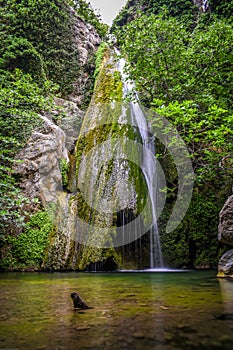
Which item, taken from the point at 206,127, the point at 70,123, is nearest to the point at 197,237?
the point at 206,127

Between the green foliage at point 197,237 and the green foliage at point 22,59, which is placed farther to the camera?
the green foliage at point 22,59

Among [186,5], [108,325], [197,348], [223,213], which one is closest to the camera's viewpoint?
[197,348]

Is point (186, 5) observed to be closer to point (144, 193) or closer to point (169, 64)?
point (169, 64)

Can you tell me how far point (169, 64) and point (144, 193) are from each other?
13.3 feet

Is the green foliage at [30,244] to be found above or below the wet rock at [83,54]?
below

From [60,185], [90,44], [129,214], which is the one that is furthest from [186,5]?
[129,214]

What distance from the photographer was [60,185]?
9.68 meters

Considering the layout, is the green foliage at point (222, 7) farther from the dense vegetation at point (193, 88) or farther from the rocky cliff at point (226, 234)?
the rocky cliff at point (226, 234)

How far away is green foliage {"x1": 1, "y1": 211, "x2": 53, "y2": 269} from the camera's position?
25.8 feet

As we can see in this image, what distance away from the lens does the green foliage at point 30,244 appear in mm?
7879

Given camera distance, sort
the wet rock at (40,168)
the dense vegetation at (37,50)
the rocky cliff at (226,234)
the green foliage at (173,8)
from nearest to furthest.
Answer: the rocky cliff at (226,234), the wet rock at (40,168), the dense vegetation at (37,50), the green foliage at (173,8)

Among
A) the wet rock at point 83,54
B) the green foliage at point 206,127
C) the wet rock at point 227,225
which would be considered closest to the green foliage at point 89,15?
the wet rock at point 83,54

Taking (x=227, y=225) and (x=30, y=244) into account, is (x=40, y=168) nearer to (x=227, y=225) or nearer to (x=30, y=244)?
(x=30, y=244)

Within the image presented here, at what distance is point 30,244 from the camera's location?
810 cm
